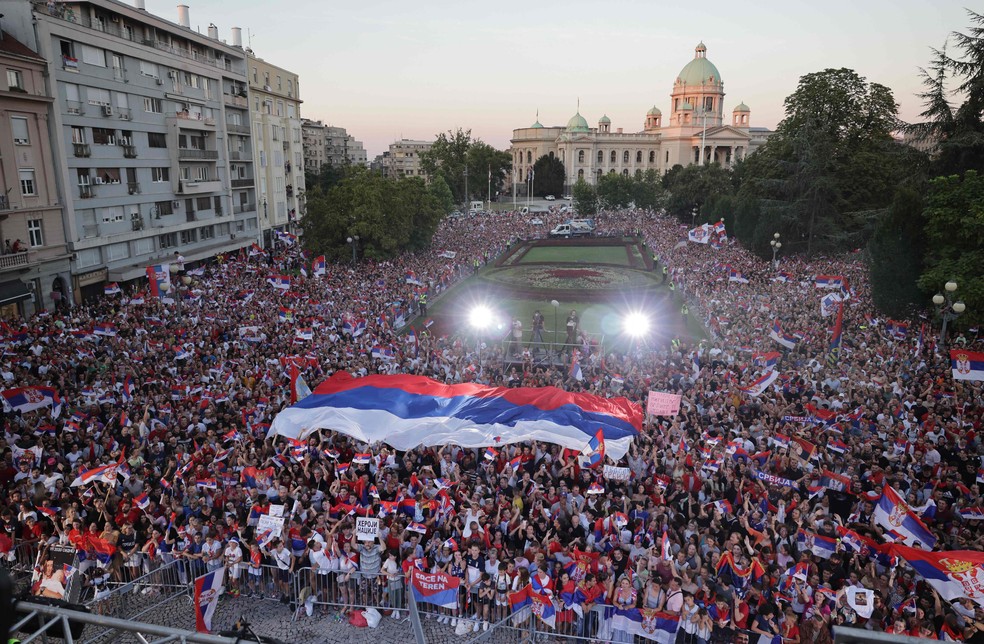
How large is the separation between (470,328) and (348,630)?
20.4 m

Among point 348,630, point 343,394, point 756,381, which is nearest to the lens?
point 348,630

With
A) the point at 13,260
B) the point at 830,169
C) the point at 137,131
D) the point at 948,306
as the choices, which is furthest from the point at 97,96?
A: the point at 830,169

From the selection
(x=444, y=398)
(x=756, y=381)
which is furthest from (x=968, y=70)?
(x=444, y=398)

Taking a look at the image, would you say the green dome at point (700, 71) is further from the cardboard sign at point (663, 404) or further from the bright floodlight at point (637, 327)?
the cardboard sign at point (663, 404)

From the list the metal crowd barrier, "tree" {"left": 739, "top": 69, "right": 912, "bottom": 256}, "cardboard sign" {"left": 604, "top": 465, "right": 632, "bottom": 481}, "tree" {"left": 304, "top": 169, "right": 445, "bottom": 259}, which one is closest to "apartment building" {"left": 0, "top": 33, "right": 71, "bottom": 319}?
"tree" {"left": 304, "top": 169, "right": 445, "bottom": 259}

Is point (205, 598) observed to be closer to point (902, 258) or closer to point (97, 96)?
point (902, 258)

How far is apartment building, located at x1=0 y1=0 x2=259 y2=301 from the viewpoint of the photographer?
3328 cm

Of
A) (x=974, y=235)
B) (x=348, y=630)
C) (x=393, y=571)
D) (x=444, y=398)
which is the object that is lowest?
(x=348, y=630)

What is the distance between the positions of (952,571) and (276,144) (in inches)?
2331

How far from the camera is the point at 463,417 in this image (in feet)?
48.4

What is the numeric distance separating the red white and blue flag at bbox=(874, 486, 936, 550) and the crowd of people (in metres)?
0.35

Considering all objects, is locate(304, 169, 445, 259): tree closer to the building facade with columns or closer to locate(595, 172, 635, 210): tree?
locate(595, 172, 635, 210): tree

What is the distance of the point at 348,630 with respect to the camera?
1045 cm

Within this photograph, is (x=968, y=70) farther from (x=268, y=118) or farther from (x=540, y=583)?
(x=268, y=118)
